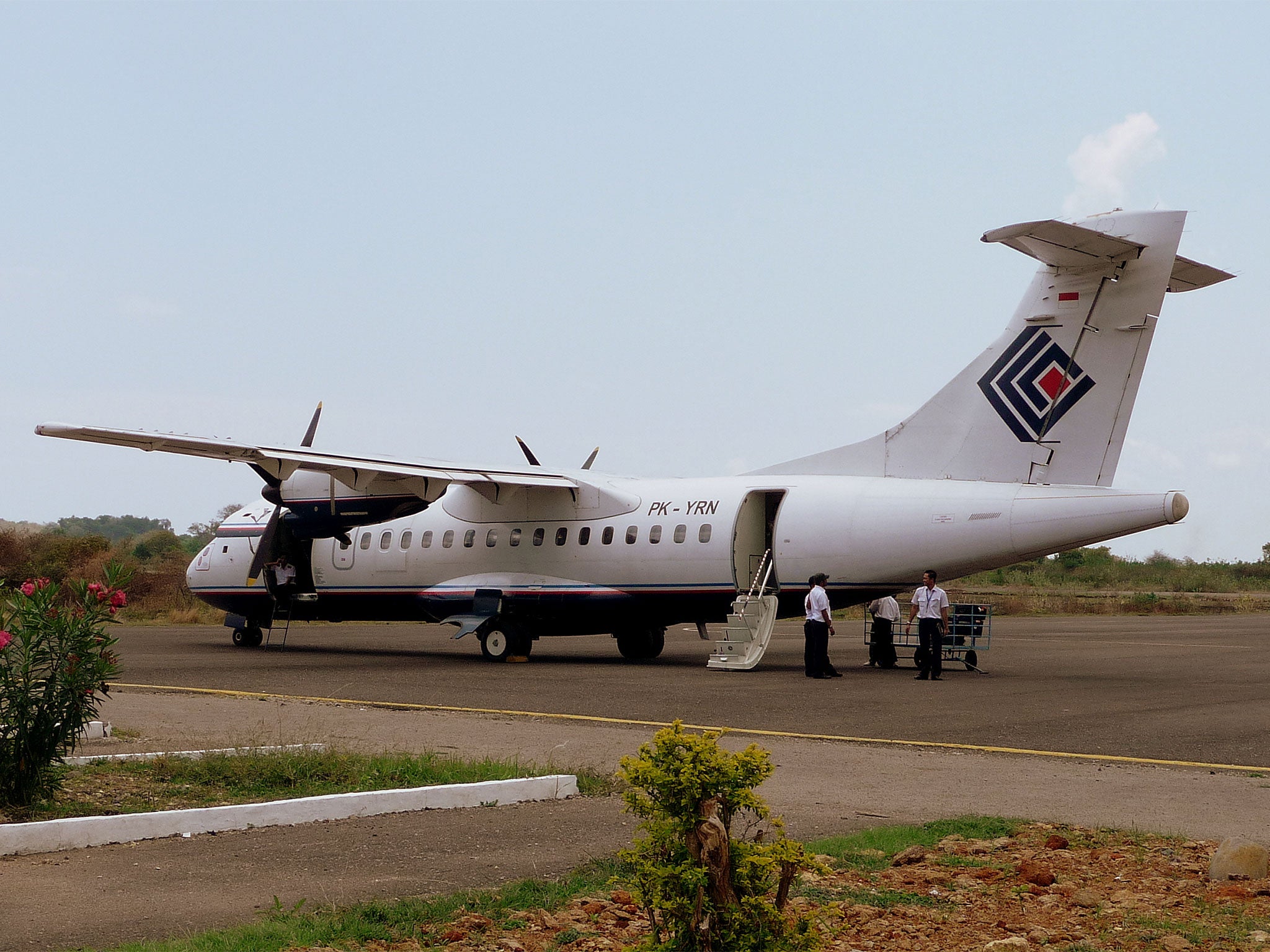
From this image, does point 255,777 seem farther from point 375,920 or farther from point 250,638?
point 250,638

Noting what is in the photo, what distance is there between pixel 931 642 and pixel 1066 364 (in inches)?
179

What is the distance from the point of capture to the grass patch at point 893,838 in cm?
667

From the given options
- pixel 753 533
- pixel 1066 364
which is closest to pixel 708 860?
pixel 1066 364

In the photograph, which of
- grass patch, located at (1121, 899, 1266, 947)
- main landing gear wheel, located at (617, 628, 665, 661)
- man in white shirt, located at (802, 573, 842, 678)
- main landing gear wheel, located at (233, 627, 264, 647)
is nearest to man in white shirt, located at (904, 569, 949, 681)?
man in white shirt, located at (802, 573, 842, 678)

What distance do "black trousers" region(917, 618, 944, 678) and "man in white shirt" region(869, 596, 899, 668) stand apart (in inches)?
93.8

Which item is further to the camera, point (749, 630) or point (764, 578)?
point (764, 578)

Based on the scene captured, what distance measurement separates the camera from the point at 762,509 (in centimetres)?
2119

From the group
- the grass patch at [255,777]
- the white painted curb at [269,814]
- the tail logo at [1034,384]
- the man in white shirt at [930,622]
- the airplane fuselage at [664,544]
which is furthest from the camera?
the man in white shirt at [930,622]

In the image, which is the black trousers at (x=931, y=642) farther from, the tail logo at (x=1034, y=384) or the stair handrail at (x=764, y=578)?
the tail logo at (x=1034, y=384)

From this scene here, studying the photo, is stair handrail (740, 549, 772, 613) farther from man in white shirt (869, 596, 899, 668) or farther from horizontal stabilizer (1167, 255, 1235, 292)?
horizontal stabilizer (1167, 255, 1235, 292)

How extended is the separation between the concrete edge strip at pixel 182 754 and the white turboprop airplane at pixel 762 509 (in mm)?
10877

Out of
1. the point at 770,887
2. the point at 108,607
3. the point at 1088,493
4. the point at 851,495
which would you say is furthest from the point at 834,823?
the point at 851,495

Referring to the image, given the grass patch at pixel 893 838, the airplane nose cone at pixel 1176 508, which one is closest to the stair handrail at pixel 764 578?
the airplane nose cone at pixel 1176 508

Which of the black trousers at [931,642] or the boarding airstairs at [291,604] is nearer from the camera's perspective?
the black trousers at [931,642]
